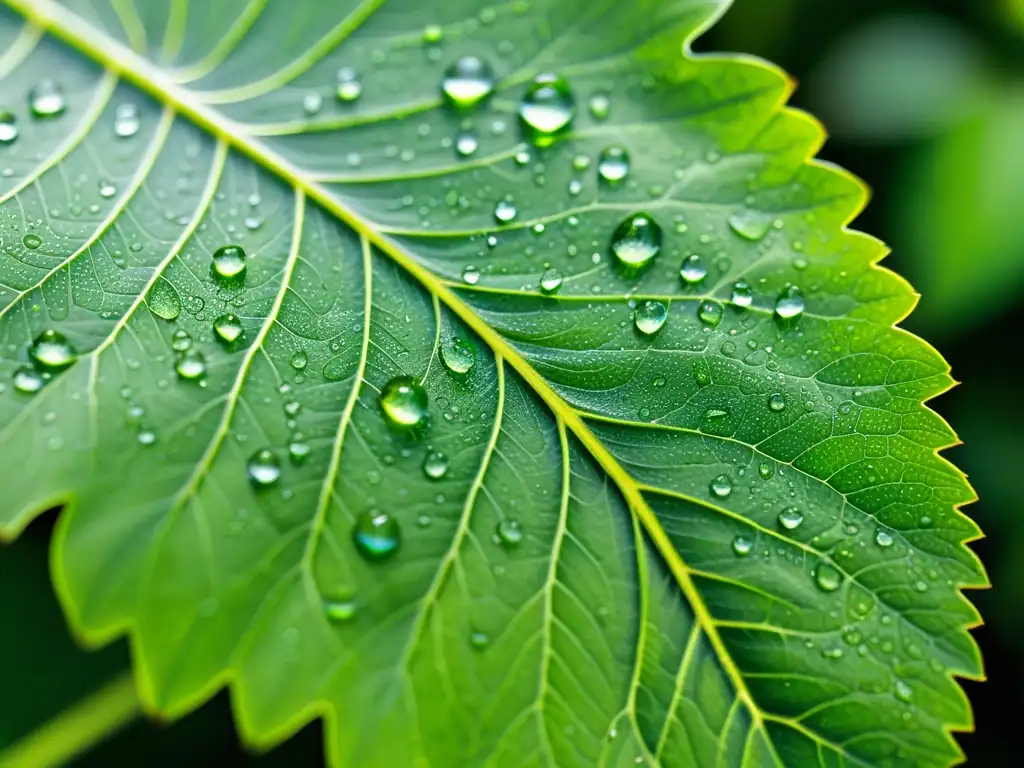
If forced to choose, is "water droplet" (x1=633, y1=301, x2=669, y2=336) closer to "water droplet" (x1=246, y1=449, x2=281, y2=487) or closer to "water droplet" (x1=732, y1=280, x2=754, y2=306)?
"water droplet" (x1=732, y1=280, x2=754, y2=306)

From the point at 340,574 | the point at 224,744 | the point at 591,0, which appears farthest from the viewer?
the point at 224,744

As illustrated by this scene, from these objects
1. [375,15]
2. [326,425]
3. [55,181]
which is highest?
[375,15]

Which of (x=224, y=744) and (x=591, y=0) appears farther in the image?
(x=224, y=744)

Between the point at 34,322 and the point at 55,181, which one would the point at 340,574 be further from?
the point at 55,181

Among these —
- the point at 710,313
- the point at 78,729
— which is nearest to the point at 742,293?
the point at 710,313

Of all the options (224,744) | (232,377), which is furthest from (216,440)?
(224,744)

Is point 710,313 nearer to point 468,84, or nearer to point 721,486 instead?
point 721,486

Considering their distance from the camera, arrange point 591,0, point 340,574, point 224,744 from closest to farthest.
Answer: point 340,574 → point 591,0 → point 224,744

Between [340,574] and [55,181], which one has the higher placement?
[55,181]
